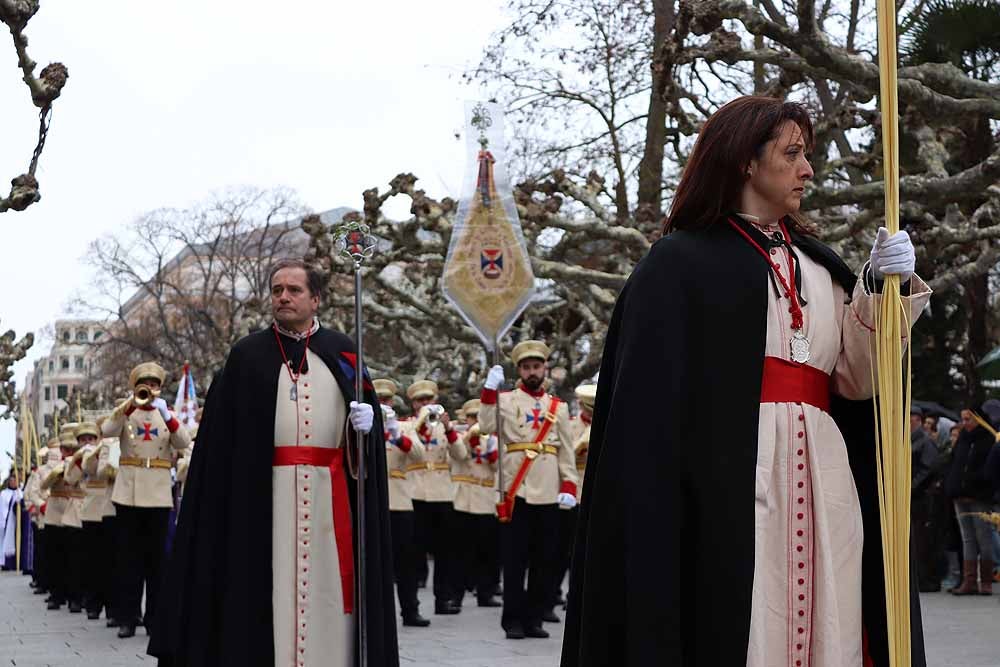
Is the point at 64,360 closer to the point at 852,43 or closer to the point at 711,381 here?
the point at 852,43

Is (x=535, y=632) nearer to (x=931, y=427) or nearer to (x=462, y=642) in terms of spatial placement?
(x=462, y=642)

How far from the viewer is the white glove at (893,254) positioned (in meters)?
3.88

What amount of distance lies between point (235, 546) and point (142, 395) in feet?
19.5

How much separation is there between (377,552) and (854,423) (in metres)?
3.33

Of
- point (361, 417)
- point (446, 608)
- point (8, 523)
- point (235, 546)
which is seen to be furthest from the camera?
point (8, 523)

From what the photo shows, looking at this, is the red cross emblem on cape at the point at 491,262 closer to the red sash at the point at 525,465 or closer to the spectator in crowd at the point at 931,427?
the red sash at the point at 525,465

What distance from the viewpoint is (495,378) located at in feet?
36.5

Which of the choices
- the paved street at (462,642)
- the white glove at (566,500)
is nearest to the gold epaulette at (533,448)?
the white glove at (566,500)

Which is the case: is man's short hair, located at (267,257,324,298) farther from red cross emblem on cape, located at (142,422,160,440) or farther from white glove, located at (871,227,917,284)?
red cross emblem on cape, located at (142,422,160,440)

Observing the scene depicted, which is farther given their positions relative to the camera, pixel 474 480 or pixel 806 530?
pixel 474 480

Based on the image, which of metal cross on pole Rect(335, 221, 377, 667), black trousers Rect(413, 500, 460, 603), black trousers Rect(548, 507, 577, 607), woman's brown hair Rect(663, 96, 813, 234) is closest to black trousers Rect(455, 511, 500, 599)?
black trousers Rect(413, 500, 460, 603)

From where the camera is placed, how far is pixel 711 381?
4000 mm

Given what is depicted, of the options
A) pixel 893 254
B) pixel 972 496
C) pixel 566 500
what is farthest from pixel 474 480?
pixel 893 254

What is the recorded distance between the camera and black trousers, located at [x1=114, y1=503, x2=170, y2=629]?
1316 centimetres
